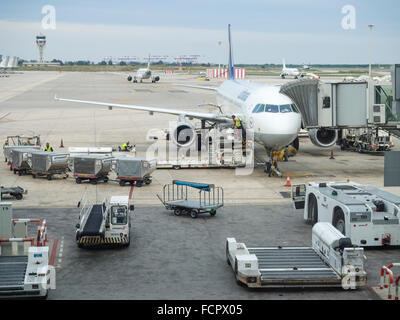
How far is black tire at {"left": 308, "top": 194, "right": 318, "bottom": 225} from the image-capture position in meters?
25.7

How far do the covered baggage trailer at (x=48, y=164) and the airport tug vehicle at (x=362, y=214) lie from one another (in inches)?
662

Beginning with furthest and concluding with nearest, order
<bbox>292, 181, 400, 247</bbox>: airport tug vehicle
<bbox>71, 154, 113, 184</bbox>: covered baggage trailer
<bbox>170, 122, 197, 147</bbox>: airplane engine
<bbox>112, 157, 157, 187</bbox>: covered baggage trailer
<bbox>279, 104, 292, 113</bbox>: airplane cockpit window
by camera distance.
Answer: <bbox>170, 122, 197, 147</bbox>: airplane engine
<bbox>279, 104, 292, 113</bbox>: airplane cockpit window
<bbox>71, 154, 113, 184</bbox>: covered baggage trailer
<bbox>112, 157, 157, 187</bbox>: covered baggage trailer
<bbox>292, 181, 400, 247</bbox>: airport tug vehicle

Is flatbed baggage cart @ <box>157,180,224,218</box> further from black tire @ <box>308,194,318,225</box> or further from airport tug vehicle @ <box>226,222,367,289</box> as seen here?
airport tug vehicle @ <box>226,222,367,289</box>

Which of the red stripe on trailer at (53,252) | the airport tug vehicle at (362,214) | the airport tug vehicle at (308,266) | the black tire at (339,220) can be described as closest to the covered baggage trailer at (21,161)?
the red stripe on trailer at (53,252)

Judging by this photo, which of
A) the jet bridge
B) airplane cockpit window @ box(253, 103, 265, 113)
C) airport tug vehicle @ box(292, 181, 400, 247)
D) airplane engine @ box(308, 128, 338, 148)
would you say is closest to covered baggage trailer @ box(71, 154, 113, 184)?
airplane cockpit window @ box(253, 103, 265, 113)

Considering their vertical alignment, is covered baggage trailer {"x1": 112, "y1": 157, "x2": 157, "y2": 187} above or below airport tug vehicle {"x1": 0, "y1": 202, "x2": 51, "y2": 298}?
above

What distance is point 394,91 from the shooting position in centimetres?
1842

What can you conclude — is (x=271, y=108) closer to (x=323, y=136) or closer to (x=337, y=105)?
(x=337, y=105)

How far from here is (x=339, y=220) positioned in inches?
890

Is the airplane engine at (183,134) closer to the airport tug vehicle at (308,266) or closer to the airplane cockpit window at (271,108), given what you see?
the airplane cockpit window at (271,108)

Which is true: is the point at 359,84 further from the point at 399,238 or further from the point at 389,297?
the point at 389,297

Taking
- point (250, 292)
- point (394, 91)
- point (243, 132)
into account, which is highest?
point (394, 91)
